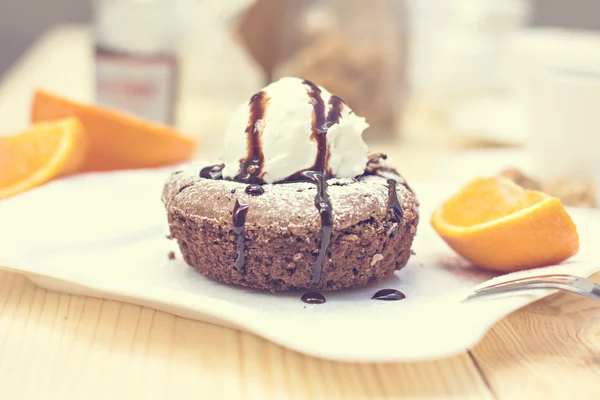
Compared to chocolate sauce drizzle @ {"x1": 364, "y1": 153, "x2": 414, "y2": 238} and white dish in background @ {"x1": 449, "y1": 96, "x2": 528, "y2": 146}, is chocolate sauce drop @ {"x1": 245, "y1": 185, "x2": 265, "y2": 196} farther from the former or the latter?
white dish in background @ {"x1": 449, "y1": 96, "x2": 528, "y2": 146}

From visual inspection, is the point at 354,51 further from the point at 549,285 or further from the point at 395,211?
the point at 549,285

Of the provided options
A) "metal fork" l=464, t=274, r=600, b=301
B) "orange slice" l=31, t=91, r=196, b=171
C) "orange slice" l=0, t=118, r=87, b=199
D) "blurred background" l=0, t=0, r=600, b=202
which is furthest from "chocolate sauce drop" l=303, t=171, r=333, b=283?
"blurred background" l=0, t=0, r=600, b=202

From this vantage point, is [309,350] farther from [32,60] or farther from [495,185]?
[32,60]

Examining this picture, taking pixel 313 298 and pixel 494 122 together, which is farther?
pixel 494 122

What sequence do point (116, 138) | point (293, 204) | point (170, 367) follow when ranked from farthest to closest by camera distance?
point (116, 138)
point (293, 204)
point (170, 367)

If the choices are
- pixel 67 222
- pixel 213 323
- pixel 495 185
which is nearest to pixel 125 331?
pixel 213 323

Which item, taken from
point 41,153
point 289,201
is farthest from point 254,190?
point 41,153
